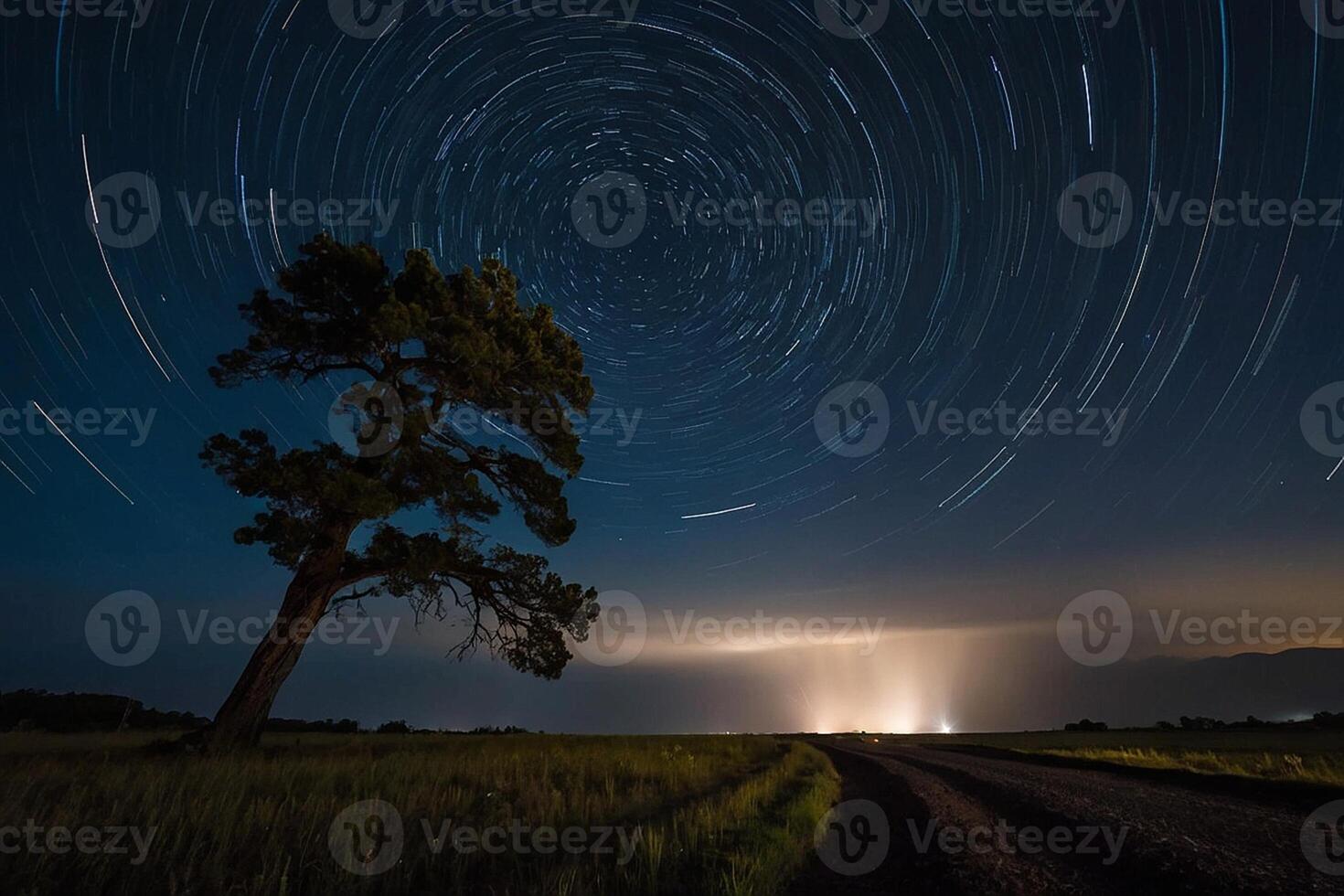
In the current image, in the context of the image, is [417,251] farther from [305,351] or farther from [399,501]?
[399,501]

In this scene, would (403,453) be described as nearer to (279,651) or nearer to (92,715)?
(279,651)

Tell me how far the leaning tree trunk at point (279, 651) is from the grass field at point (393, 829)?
2776 millimetres

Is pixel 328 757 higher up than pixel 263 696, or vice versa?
pixel 263 696

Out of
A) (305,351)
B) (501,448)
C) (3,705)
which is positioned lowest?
(3,705)

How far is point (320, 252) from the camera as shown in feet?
51.7

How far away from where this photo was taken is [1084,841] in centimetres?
656

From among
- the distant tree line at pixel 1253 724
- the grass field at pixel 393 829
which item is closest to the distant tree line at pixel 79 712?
the grass field at pixel 393 829

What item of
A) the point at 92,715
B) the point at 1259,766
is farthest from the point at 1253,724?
the point at 92,715

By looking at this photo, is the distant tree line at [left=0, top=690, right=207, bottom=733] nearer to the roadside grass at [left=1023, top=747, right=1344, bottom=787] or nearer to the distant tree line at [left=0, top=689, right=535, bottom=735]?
the distant tree line at [left=0, top=689, right=535, bottom=735]

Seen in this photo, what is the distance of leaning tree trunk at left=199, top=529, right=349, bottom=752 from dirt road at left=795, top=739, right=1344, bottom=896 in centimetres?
1251

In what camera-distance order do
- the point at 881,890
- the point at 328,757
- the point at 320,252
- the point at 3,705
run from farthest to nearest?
the point at 3,705 < the point at 320,252 < the point at 328,757 < the point at 881,890

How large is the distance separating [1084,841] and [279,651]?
1545 centimetres

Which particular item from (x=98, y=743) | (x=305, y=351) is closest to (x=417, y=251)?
(x=305, y=351)

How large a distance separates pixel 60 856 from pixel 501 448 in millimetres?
13012
